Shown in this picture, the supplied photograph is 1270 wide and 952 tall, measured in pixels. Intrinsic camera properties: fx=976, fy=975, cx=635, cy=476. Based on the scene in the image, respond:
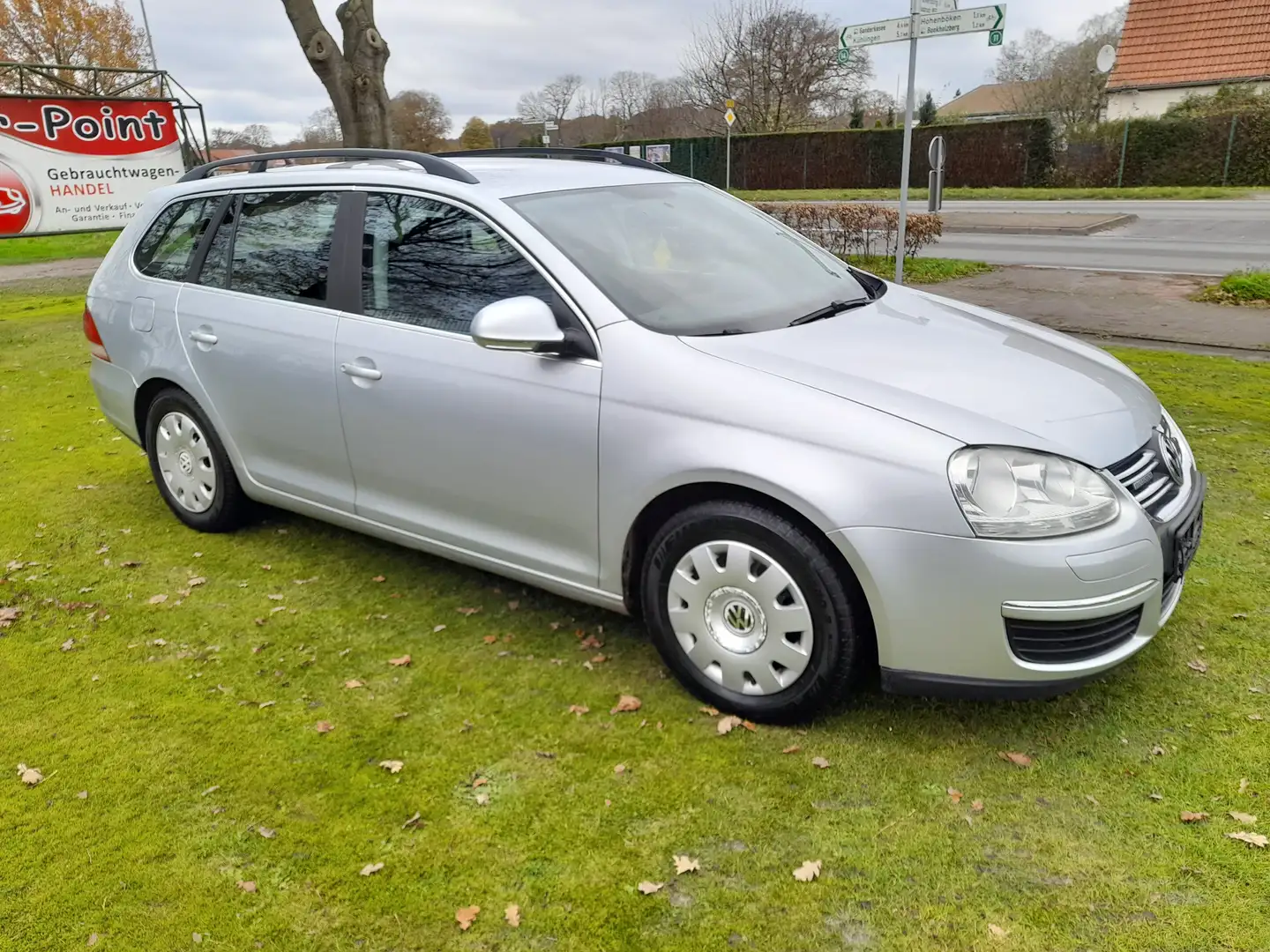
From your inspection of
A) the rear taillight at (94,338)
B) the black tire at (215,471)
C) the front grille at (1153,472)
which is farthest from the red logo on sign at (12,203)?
the front grille at (1153,472)

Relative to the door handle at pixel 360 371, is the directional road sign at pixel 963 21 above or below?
above

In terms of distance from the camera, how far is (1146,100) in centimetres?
3469

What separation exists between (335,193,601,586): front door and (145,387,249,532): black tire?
42.7 inches

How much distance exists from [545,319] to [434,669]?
1383mm

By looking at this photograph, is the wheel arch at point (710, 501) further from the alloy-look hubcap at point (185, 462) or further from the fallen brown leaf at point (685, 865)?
the alloy-look hubcap at point (185, 462)

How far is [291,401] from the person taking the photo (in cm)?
412

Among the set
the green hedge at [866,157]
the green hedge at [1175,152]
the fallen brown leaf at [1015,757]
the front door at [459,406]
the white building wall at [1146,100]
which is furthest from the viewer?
the white building wall at [1146,100]

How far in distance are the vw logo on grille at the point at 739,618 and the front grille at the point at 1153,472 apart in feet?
3.75

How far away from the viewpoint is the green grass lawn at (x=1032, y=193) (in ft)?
84.3

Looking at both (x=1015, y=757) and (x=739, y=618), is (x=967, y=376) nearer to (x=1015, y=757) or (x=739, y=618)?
(x=739, y=618)

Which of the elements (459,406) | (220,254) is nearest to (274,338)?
(220,254)

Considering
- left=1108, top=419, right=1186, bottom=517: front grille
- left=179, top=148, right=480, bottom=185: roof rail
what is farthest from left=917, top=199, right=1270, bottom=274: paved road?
left=179, top=148, right=480, bottom=185: roof rail

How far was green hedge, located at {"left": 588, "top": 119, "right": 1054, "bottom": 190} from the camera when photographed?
105 ft

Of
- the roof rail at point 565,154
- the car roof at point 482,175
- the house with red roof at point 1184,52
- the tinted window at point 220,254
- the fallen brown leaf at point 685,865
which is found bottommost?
the fallen brown leaf at point 685,865
